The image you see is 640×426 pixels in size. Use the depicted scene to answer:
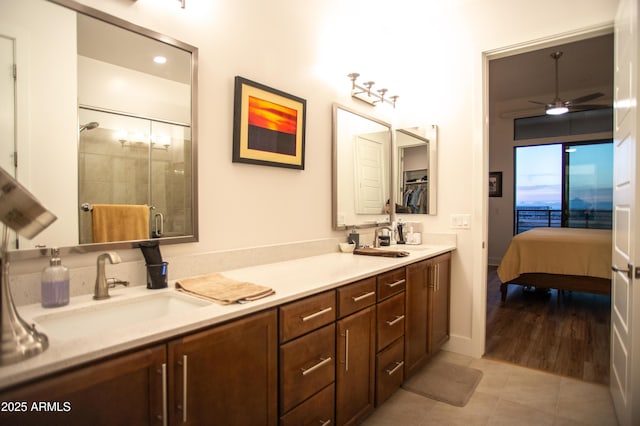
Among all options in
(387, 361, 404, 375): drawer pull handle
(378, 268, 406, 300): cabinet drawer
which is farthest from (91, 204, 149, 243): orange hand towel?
(387, 361, 404, 375): drawer pull handle

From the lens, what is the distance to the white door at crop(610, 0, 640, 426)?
1.65 metres

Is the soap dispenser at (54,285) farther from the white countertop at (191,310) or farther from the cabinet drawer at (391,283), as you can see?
the cabinet drawer at (391,283)

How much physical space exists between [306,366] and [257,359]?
29 cm

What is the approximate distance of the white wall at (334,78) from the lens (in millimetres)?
1778

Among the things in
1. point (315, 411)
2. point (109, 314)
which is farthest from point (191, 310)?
point (315, 411)

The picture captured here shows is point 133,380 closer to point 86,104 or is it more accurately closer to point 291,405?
point 291,405

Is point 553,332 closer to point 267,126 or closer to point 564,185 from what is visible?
point 267,126

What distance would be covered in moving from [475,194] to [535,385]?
4.73 ft

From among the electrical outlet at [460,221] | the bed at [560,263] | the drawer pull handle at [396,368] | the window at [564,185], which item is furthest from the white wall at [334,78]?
the window at [564,185]

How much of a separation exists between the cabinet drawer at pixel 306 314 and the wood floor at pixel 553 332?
79.0 inches

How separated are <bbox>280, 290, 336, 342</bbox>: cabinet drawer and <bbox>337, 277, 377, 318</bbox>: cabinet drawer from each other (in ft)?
0.19

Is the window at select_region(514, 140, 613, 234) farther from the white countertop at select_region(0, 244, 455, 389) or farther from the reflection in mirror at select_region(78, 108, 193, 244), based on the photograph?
the reflection in mirror at select_region(78, 108, 193, 244)

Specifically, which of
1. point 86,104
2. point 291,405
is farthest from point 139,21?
point 291,405

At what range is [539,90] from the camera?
A: 19.1ft
